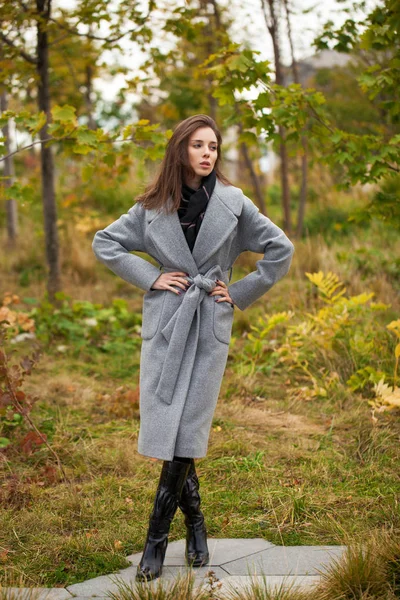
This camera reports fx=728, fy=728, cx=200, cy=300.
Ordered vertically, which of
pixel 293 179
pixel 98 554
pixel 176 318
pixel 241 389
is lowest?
pixel 98 554

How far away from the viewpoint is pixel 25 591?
2.60 m

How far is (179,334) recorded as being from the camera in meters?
2.87

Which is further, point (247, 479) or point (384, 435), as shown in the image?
point (384, 435)

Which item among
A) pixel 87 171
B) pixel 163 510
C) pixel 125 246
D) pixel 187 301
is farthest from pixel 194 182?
pixel 87 171

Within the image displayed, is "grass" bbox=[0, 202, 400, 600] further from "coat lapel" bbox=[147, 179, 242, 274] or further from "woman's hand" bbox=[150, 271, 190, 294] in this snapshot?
"coat lapel" bbox=[147, 179, 242, 274]

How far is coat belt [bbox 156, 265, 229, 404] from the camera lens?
2.87 metres

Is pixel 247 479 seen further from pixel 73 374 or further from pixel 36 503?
pixel 73 374

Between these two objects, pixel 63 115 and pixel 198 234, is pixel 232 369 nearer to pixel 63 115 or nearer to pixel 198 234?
pixel 63 115

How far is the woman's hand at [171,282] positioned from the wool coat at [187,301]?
0.08 ft

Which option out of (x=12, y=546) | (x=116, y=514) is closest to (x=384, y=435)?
(x=116, y=514)

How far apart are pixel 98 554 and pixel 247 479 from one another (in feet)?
3.36

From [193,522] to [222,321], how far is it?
0.85 metres

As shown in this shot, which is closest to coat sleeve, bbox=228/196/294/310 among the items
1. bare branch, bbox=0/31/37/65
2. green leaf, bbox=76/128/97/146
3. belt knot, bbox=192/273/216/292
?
belt knot, bbox=192/273/216/292

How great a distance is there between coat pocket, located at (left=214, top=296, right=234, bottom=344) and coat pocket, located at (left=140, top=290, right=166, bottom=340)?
227 millimetres
